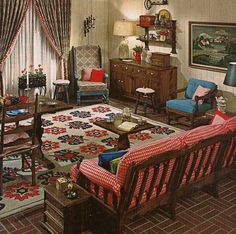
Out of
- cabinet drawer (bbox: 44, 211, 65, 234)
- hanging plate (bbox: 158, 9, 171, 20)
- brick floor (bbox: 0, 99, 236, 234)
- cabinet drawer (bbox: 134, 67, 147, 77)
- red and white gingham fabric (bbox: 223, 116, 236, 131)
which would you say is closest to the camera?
cabinet drawer (bbox: 44, 211, 65, 234)

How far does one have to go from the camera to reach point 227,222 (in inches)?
170

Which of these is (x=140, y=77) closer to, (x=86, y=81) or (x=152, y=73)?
(x=152, y=73)

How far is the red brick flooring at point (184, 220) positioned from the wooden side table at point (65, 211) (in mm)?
254

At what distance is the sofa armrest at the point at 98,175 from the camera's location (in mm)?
3762

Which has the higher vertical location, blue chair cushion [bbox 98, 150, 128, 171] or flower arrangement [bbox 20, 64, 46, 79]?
flower arrangement [bbox 20, 64, 46, 79]

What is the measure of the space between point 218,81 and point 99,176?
4.63 metres

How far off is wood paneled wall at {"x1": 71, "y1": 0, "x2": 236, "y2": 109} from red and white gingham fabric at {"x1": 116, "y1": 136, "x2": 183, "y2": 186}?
3.96 meters

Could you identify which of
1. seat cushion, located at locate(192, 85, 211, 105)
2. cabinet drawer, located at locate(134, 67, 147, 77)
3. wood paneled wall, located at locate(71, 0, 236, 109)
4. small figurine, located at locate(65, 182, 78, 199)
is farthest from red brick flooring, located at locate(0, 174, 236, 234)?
cabinet drawer, located at locate(134, 67, 147, 77)

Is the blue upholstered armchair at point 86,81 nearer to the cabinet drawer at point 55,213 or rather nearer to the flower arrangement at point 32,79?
the flower arrangement at point 32,79

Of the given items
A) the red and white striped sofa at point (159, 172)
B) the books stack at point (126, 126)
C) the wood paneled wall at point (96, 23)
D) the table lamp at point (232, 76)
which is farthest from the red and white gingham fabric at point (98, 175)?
the wood paneled wall at point (96, 23)

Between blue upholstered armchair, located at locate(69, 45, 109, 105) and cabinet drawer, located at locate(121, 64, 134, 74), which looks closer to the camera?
blue upholstered armchair, located at locate(69, 45, 109, 105)

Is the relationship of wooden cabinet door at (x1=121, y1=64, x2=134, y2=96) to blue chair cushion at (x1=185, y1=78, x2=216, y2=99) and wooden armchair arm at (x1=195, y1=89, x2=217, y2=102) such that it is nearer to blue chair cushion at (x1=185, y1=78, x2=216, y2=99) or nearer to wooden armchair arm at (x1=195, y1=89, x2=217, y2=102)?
blue chair cushion at (x1=185, y1=78, x2=216, y2=99)

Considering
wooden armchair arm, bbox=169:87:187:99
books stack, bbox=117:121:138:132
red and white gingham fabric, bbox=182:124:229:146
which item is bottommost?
books stack, bbox=117:121:138:132

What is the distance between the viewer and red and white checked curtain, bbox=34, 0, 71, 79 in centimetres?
894
